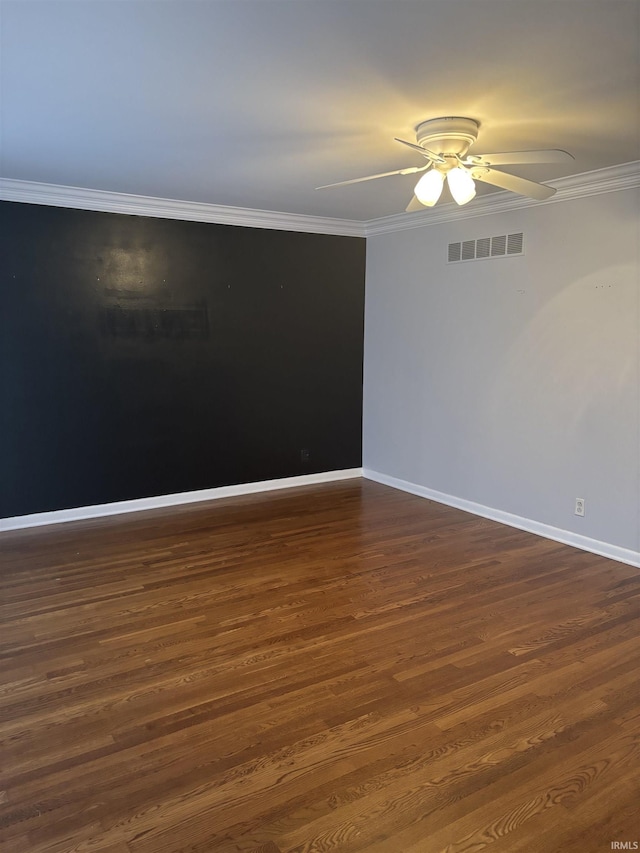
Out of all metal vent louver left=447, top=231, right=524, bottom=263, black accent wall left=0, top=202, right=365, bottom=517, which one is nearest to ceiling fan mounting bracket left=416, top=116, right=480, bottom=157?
metal vent louver left=447, top=231, right=524, bottom=263

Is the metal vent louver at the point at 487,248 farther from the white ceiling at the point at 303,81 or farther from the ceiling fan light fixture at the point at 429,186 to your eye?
the ceiling fan light fixture at the point at 429,186

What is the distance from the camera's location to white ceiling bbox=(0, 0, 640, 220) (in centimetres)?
192

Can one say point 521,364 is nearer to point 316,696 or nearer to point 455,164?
point 455,164

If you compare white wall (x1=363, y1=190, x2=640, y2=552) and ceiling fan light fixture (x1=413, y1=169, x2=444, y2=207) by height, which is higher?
ceiling fan light fixture (x1=413, y1=169, x2=444, y2=207)

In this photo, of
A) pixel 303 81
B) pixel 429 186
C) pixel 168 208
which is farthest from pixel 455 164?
pixel 168 208

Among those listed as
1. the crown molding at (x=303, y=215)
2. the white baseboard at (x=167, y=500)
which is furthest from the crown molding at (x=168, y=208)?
the white baseboard at (x=167, y=500)

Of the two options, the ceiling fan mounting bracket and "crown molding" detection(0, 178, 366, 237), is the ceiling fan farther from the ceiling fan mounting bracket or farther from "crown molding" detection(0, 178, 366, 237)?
"crown molding" detection(0, 178, 366, 237)

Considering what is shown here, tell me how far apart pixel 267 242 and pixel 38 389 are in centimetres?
219

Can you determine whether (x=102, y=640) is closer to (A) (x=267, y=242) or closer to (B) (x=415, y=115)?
(B) (x=415, y=115)

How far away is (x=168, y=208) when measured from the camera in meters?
4.73

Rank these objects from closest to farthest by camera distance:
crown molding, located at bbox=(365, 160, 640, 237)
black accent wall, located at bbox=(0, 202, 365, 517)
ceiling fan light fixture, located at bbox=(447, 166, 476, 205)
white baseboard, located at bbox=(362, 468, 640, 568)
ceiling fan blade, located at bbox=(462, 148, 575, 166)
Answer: ceiling fan blade, located at bbox=(462, 148, 575, 166) < ceiling fan light fixture, located at bbox=(447, 166, 476, 205) < crown molding, located at bbox=(365, 160, 640, 237) < white baseboard, located at bbox=(362, 468, 640, 568) < black accent wall, located at bbox=(0, 202, 365, 517)

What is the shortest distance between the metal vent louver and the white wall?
0.16 ft

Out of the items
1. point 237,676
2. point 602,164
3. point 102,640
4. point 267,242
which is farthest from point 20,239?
point 602,164

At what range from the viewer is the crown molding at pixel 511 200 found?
369 centimetres
